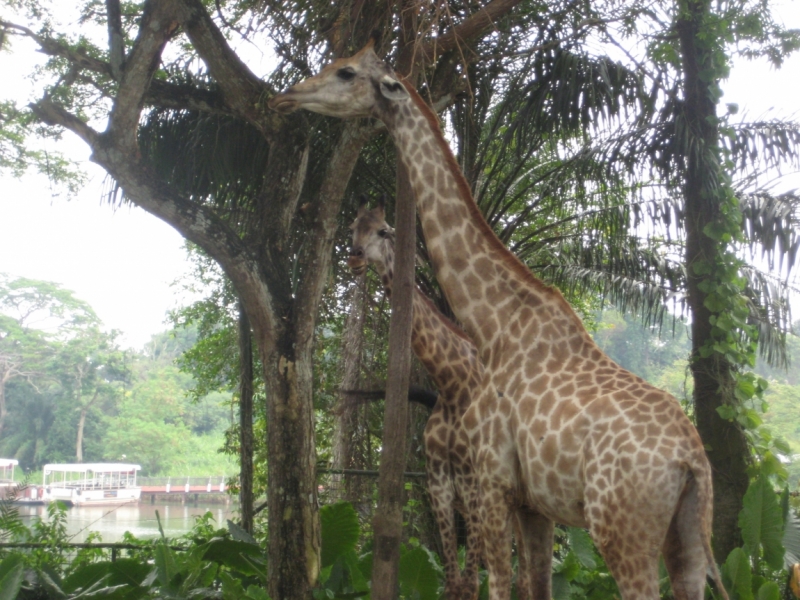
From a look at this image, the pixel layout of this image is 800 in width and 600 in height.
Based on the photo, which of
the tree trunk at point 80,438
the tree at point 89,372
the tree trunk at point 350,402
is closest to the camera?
the tree trunk at point 350,402

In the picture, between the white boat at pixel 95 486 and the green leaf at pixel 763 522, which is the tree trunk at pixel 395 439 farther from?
the white boat at pixel 95 486

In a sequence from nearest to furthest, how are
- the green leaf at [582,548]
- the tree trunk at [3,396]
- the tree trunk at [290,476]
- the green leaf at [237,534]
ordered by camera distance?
1. the tree trunk at [290,476]
2. the green leaf at [582,548]
3. the green leaf at [237,534]
4. the tree trunk at [3,396]

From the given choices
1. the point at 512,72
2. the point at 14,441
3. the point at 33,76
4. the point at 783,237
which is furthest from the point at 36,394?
the point at 783,237

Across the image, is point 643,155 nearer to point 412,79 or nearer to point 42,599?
point 412,79

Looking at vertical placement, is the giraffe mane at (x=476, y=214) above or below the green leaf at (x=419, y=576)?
above

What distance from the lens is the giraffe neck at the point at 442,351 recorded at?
17.1ft

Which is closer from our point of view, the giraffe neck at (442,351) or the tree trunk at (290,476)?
the tree trunk at (290,476)

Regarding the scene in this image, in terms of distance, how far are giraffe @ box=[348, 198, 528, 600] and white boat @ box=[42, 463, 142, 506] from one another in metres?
17.1

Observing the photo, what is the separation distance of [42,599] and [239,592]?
4.92ft

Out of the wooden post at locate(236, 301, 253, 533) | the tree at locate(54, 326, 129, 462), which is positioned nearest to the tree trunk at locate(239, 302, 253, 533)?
the wooden post at locate(236, 301, 253, 533)

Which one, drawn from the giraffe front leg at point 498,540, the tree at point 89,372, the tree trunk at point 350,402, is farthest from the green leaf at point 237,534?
the tree at point 89,372

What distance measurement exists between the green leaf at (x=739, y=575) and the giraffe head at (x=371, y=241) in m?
2.88

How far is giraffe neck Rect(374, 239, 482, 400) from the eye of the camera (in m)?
5.20

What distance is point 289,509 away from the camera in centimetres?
491
